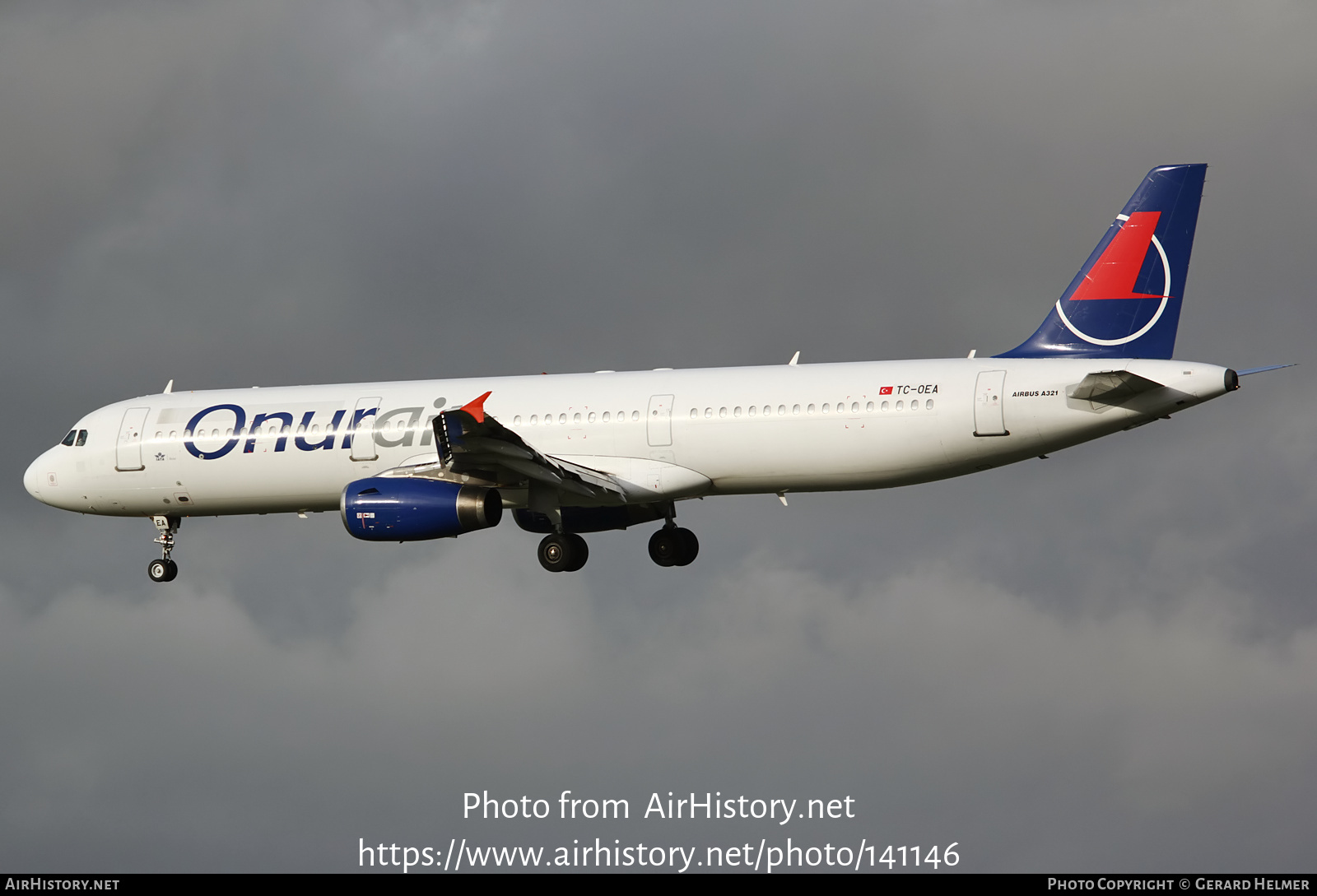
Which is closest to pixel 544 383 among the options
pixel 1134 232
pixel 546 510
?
pixel 546 510

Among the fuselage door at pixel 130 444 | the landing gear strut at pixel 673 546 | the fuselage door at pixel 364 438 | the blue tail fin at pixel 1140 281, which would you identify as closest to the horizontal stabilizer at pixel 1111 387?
the blue tail fin at pixel 1140 281

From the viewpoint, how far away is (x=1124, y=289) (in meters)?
33.6

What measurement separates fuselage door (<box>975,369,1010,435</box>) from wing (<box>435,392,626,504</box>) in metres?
7.23

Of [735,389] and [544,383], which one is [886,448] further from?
[544,383]

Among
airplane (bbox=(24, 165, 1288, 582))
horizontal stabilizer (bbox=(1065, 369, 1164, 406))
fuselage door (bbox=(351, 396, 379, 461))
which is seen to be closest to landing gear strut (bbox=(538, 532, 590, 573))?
airplane (bbox=(24, 165, 1288, 582))

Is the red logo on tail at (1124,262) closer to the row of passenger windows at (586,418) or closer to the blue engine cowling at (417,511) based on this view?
the row of passenger windows at (586,418)

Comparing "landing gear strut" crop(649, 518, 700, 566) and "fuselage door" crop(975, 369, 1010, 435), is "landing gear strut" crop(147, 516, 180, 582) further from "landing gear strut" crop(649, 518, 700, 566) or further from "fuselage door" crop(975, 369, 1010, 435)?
"fuselage door" crop(975, 369, 1010, 435)

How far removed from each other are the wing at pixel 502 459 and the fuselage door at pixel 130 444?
7.98 meters

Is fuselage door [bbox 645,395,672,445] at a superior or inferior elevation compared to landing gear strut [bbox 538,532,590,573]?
superior

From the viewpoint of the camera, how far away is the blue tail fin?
33312 mm

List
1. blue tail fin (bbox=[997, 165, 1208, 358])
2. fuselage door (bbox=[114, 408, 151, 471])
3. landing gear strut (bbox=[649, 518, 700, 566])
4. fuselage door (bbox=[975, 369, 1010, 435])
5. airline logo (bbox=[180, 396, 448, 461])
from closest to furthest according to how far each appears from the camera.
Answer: fuselage door (bbox=[975, 369, 1010, 435]) < blue tail fin (bbox=[997, 165, 1208, 358]) < airline logo (bbox=[180, 396, 448, 461]) < fuselage door (bbox=[114, 408, 151, 471]) < landing gear strut (bbox=[649, 518, 700, 566])

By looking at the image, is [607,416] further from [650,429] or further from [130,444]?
[130,444]

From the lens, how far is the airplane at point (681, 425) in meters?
32.8

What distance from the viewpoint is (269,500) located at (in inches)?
1500
